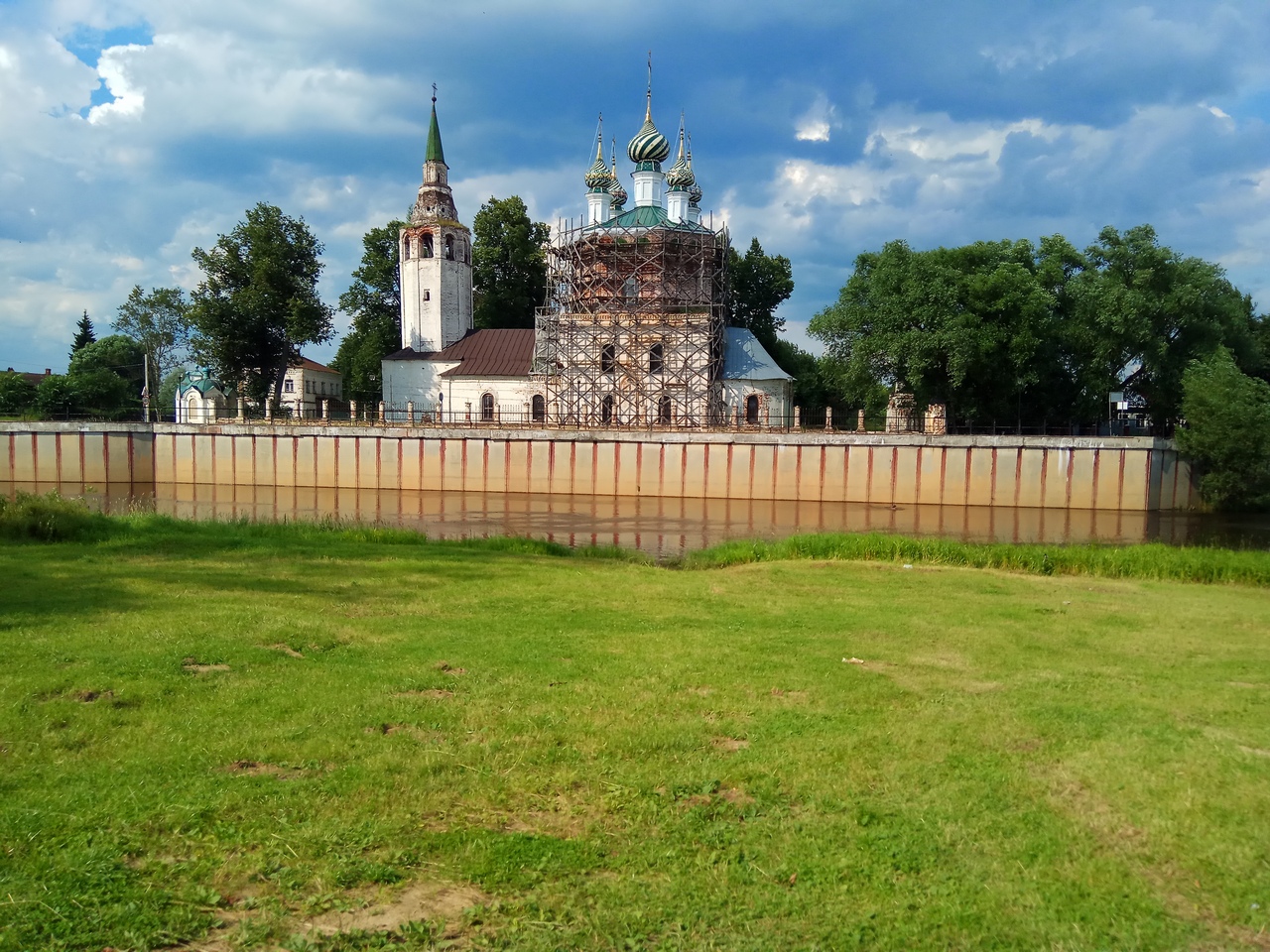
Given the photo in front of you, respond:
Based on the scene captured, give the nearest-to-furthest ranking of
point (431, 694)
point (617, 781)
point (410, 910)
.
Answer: point (410, 910) → point (617, 781) → point (431, 694)

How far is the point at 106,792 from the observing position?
5188mm

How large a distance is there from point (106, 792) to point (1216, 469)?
45111mm

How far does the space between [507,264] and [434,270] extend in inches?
407

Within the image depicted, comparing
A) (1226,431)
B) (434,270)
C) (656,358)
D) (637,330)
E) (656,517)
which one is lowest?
(656,517)

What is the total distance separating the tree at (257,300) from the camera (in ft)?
185

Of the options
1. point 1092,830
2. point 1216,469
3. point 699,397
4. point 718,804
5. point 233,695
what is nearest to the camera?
point 1092,830

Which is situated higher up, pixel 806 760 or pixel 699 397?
pixel 699 397

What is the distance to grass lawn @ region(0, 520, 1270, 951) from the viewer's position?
4230mm

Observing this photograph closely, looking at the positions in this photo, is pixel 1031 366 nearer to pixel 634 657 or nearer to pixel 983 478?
pixel 983 478

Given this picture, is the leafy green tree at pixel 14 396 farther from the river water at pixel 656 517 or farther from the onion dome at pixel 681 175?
the onion dome at pixel 681 175

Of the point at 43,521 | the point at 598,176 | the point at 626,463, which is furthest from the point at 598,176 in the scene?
the point at 43,521

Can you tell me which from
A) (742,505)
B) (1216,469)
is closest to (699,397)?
(742,505)

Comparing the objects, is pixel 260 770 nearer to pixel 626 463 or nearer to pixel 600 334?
pixel 626 463

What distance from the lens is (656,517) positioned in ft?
119
